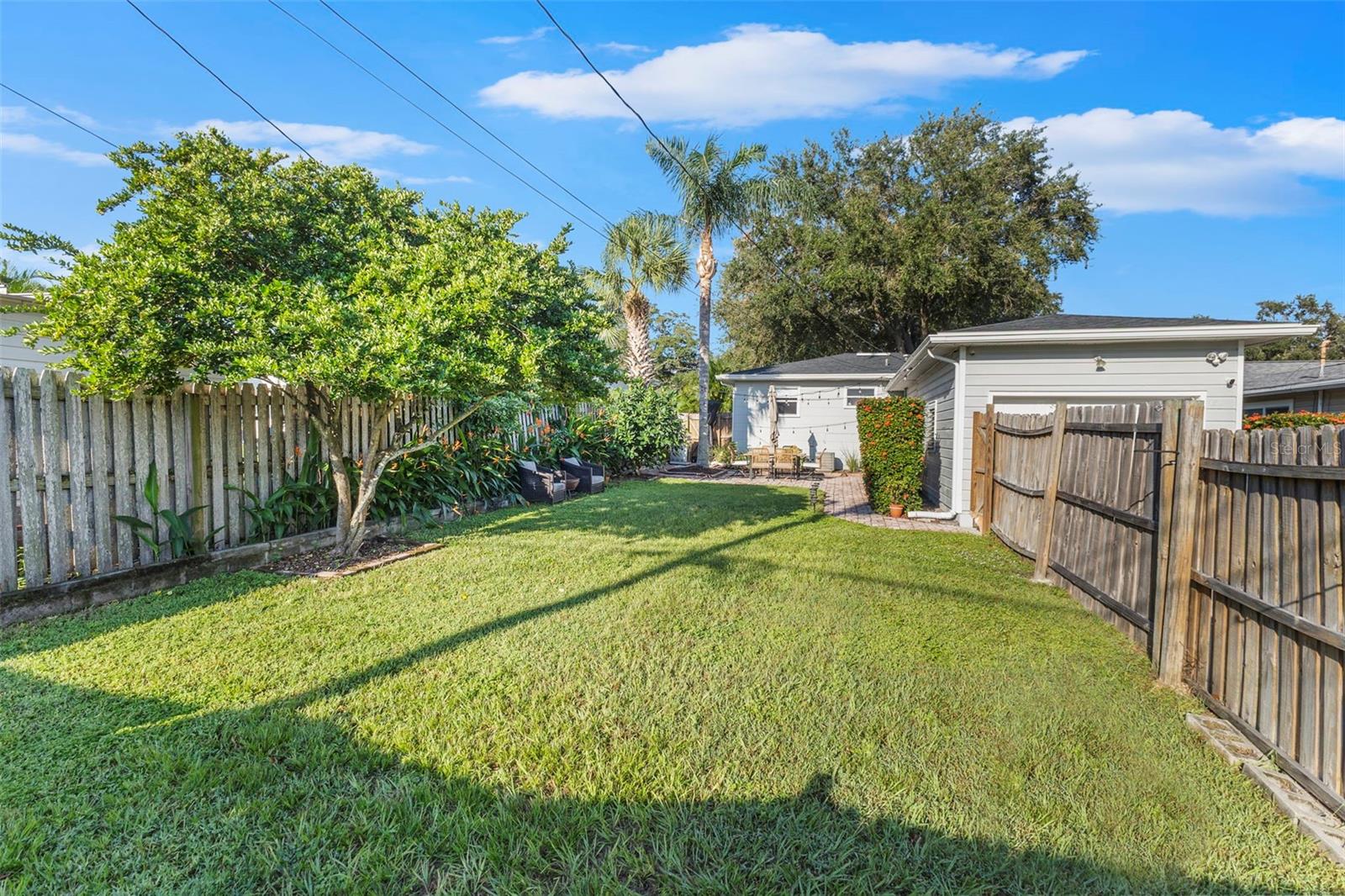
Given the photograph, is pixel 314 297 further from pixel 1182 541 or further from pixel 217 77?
pixel 1182 541

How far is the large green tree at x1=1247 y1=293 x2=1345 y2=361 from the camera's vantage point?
32875 millimetres

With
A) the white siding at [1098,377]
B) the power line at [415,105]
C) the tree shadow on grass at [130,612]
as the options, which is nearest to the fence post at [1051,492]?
the white siding at [1098,377]

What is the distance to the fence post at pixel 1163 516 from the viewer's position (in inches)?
129

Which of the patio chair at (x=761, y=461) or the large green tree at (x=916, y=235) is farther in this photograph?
the large green tree at (x=916, y=235)

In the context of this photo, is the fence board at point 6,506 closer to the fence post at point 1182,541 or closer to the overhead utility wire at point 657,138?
the overhead utility wire at point 657,138

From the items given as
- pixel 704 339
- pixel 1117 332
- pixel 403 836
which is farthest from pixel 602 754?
pixel 704 339

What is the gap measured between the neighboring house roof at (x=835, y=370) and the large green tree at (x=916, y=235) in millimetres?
3518

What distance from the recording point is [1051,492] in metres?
5.30

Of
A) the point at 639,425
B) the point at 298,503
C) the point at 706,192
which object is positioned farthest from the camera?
the point at 706,192

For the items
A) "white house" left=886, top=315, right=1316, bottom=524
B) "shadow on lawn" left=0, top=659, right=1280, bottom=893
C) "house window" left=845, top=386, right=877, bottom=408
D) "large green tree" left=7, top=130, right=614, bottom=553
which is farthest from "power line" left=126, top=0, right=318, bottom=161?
"house window" left=845, top=386, right=877, bottom=408

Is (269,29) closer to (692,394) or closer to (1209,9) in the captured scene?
(1209,9)

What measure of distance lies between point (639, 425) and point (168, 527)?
945 cm

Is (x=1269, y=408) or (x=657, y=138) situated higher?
(x=657, y=138)

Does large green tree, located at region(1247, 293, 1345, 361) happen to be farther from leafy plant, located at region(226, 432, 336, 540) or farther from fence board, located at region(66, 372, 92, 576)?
fence board, located at region(66, 372, 92, 576)
